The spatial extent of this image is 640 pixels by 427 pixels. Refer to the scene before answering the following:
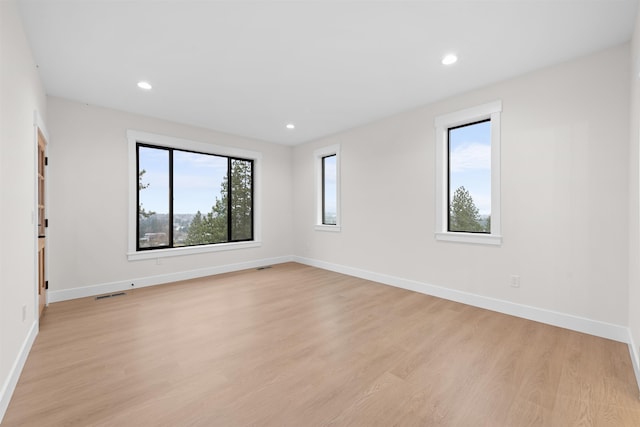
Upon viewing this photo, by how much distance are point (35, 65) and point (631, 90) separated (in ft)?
18.7

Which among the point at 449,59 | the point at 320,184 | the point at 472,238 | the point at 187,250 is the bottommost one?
the point at 187,250

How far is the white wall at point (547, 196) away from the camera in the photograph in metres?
2.65

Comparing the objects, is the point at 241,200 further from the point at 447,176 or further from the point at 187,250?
→ the point at 447,176

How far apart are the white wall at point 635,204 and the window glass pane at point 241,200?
5554 millimetres

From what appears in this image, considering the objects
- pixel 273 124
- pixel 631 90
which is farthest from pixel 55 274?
pixel 631 90

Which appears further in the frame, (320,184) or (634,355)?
(320,184)

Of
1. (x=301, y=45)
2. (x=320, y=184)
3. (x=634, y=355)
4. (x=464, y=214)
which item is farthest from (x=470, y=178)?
(x=320, y=184)

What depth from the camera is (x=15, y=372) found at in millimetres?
1976

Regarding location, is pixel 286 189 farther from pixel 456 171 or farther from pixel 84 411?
pixel 84 411

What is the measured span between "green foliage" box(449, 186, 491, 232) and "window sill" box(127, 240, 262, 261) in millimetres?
3834

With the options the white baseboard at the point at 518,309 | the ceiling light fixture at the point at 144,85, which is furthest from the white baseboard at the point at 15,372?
the white baseboard at the point at 518,309

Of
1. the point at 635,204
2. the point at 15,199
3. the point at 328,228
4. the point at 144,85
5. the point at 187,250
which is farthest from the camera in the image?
the point at 328,228

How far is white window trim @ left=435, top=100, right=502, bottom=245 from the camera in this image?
3.34 metres

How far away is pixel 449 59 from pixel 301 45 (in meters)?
1.50
